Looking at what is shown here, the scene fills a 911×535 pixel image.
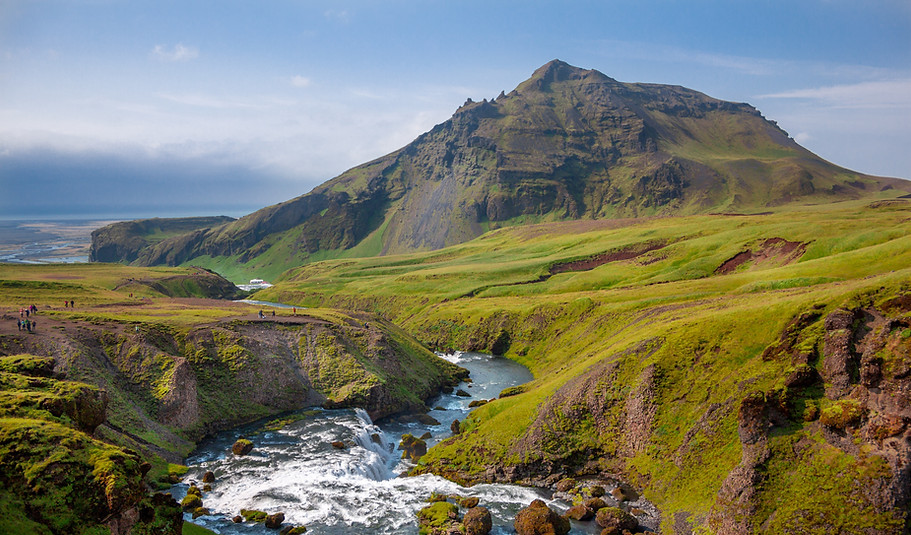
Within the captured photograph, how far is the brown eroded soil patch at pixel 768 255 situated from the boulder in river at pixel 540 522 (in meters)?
95.0

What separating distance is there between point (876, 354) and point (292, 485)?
53802mm

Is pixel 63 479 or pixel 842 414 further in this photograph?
pixel 842 414

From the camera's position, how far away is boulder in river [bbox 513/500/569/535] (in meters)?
44.5

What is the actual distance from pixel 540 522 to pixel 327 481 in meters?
23.1

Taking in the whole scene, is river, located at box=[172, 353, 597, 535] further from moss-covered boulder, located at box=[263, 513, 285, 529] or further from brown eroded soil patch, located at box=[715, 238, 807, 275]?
brown eroded soil patch, located at box=[715, 238, 807, 275]

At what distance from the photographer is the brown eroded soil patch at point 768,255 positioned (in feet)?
376

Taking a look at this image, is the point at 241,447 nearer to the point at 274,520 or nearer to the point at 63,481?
the point at 274,520

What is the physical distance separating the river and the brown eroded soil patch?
8857 centimetres

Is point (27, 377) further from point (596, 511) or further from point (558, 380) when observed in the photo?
point (558, 380)

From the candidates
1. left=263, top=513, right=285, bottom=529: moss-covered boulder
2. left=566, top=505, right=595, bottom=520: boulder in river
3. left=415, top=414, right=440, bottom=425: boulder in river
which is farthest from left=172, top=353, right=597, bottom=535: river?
left=566, top=505, right=595, bottom=520: boulder in river

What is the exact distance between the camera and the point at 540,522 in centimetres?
4478

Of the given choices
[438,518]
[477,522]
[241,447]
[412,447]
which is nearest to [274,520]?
[438,518]

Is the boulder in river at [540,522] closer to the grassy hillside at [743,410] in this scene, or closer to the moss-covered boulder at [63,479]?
the grassy hillside at [743,410]

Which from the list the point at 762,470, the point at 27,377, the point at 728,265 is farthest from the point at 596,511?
the point at 728,265
